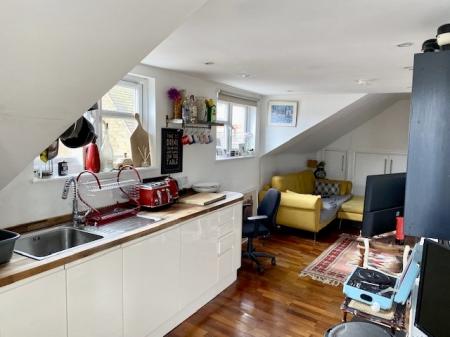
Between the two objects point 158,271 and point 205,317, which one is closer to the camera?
point 158,271

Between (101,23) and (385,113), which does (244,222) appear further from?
(385,113)

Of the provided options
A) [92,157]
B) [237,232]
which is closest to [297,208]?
[237,232]

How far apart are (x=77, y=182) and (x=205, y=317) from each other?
4.96 feet

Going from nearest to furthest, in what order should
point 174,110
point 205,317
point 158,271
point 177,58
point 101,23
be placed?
1. point 101,23
2. point 158,271
3. point 177,58
4. point 205,317
5. point 174,110

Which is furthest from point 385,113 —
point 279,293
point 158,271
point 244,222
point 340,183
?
point 158,271

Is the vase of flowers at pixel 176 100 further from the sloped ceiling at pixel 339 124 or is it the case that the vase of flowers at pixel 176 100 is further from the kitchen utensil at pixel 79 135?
the sloped ceiling at pixel 339 124

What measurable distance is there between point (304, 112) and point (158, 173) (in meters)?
2.58

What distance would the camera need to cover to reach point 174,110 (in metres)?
3.19

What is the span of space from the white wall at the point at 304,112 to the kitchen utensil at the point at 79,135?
3.12 metres

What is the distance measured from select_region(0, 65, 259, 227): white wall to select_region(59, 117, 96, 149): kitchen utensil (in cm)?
29

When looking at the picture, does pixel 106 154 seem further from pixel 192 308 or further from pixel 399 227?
pixel 399 227

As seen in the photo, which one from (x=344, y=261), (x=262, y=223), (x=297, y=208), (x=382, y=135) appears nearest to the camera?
(x=262, y=223)

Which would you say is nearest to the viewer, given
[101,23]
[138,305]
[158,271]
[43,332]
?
[101,23]

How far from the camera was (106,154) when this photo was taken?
8.70 feet
